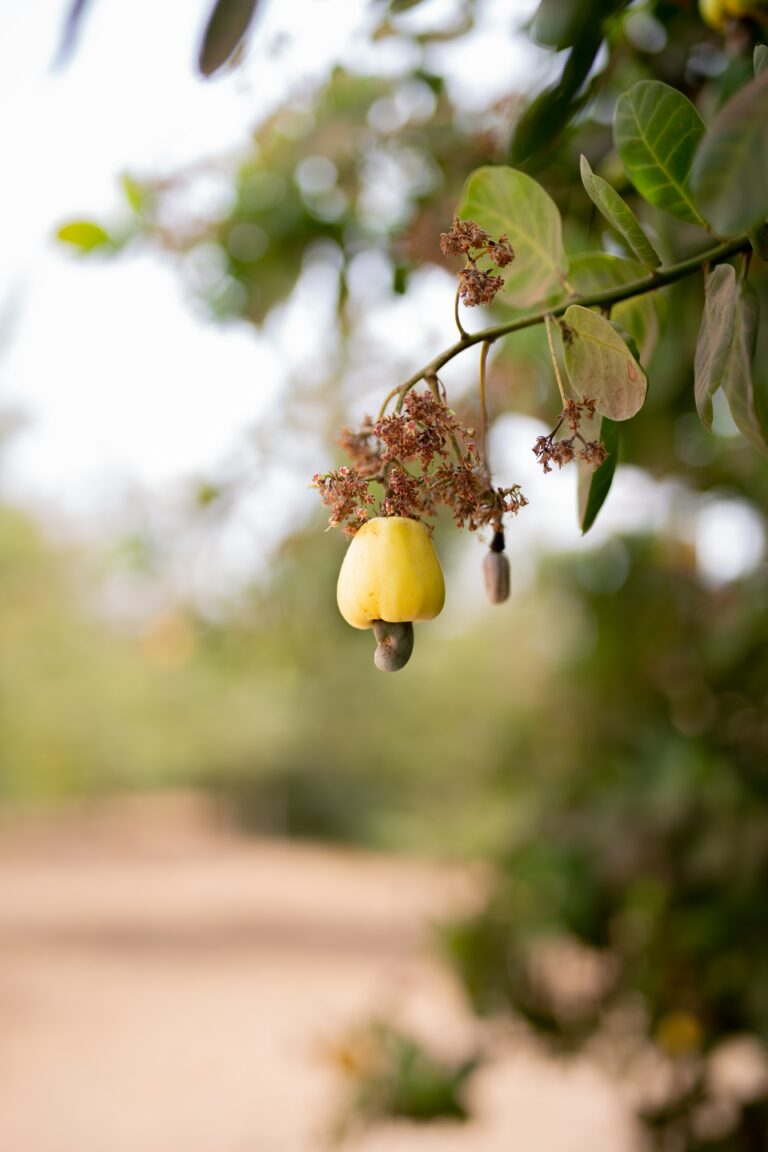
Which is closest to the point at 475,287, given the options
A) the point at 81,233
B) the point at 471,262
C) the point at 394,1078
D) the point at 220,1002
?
the point at 471,262

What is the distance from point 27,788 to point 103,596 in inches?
90.5

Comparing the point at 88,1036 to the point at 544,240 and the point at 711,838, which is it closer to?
the point at 711,838

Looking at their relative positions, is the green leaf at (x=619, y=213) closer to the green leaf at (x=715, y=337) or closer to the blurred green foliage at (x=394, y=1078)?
the green leaf at (x=715, y=337)

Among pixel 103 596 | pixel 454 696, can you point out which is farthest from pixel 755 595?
pixel 454 696

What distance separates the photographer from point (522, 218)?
409 millimetres

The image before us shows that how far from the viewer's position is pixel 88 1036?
443cm

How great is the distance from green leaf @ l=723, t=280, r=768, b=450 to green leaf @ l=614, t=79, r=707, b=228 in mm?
54

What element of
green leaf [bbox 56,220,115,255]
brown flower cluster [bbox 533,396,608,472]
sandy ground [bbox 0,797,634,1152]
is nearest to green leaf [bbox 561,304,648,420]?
brown flower cluster [bbox 533,396,608,472]

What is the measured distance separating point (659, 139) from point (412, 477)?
0.48 feet

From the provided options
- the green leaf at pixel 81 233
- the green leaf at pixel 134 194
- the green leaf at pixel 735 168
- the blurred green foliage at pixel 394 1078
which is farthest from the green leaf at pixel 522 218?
the blurred green foliage at pixel 394 1078

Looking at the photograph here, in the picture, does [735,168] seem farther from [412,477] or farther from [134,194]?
[134,194]

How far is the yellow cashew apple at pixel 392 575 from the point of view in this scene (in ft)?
1.13

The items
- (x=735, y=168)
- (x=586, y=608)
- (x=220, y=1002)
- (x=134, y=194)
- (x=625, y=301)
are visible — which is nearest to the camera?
(x=735, y=168)

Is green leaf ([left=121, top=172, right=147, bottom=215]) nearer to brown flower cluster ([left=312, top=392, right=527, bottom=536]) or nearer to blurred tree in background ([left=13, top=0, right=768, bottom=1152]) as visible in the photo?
blurred tree in background ([left=13, top=0, right=768, bottom=1152])
